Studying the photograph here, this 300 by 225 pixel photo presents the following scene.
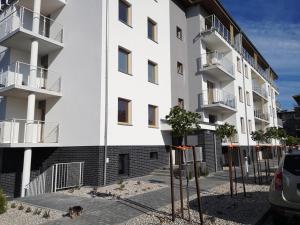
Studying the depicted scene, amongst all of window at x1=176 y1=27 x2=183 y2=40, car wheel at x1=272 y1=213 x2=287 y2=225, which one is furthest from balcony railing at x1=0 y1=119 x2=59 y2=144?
window at x1=176 y1=27 x2=183 y2=40

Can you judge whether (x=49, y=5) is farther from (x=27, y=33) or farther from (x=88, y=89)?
(x=88, y=89)

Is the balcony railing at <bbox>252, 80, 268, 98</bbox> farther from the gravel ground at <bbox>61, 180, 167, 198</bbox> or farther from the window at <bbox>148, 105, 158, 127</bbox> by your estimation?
the gravel ground at <bbox>61, 180, 167, 198</bbox>

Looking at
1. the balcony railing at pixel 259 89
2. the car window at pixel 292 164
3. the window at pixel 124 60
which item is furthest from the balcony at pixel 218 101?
the car window at pixel 292 164

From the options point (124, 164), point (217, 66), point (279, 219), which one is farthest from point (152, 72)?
point (279, 219)

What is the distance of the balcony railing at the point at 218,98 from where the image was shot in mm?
22578

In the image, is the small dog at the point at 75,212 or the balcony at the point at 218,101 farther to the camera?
the balcony at the point at 218,101

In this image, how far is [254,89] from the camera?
3425cm

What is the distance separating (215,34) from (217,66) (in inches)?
112

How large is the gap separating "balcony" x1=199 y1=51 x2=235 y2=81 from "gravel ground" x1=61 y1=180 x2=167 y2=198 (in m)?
12.4

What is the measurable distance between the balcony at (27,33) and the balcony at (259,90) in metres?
24.7

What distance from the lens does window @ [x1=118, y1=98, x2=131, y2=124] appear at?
1520 centimetres

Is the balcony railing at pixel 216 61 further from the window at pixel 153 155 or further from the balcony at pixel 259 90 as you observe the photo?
the balcony at pixel 259 90

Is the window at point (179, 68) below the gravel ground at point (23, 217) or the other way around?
the other way around

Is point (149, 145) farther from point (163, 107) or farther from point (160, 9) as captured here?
point (160, 9)
